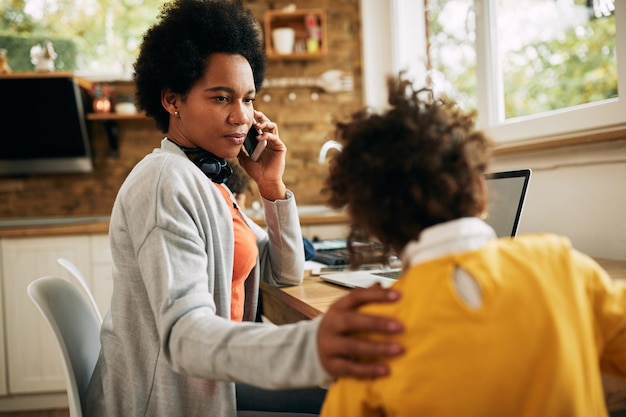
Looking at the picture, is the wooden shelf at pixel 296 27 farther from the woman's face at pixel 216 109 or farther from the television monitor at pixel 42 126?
the woman's face at pixel 216 109

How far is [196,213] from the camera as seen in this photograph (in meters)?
0.99

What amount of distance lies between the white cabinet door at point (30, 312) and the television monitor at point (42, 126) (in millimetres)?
721

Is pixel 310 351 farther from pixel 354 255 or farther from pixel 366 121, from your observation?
pixel 366 121

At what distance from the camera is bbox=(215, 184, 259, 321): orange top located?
3.89 feet

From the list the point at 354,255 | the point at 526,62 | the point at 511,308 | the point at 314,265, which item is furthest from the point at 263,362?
the point at 526,62

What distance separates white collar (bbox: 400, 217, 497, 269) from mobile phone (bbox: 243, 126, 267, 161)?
0.91 m

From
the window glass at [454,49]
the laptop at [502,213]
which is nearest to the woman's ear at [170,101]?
the laptop at [502,213]

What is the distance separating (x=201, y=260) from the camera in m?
0.93

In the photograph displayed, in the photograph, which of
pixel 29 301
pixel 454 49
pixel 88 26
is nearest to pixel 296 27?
pixel 454 49

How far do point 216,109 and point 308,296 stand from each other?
0.46m

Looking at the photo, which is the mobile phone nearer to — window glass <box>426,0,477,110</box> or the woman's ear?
the woman's ear

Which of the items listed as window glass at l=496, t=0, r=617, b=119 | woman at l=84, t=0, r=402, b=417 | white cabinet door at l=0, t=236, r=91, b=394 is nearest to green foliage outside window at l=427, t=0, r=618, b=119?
window glass at l=496, t=0, r=617, b=119

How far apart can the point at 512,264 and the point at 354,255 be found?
228mm

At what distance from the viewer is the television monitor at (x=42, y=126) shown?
3.52 metres
